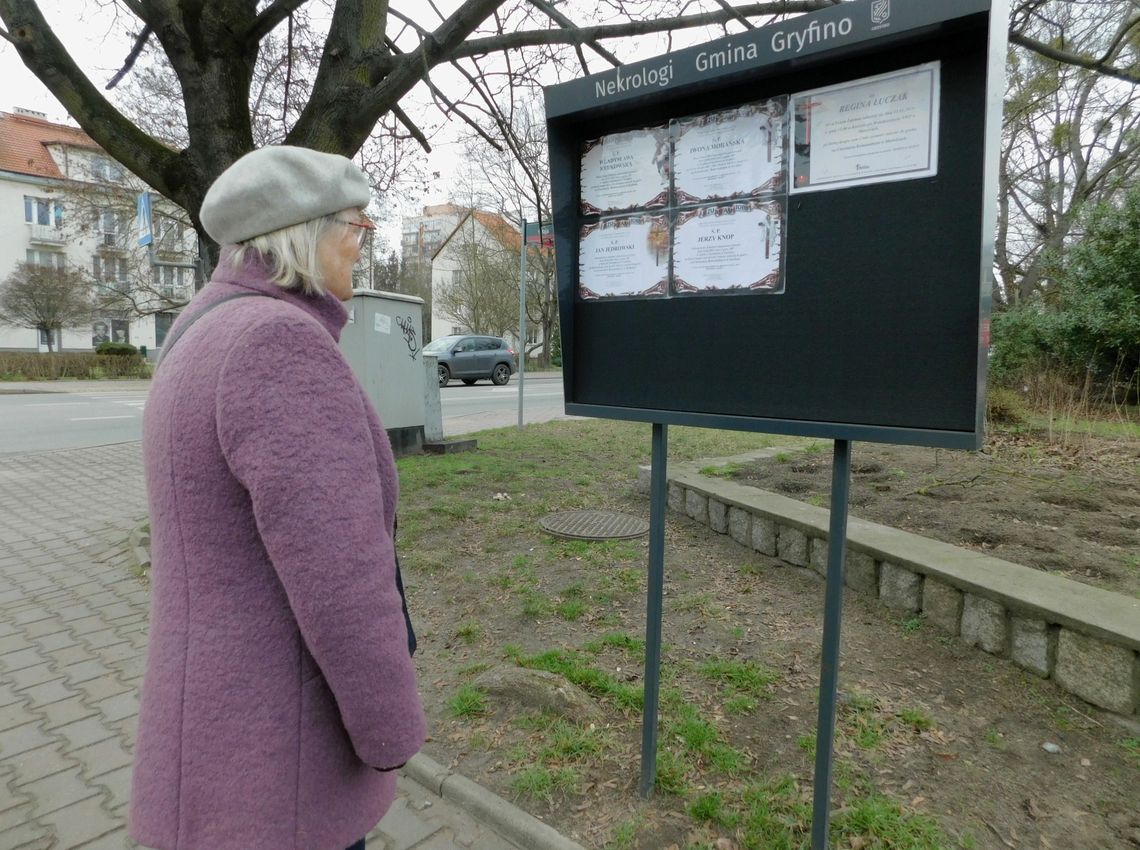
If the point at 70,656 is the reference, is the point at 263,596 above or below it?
above

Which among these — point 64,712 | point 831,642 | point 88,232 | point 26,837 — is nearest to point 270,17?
point 64,712

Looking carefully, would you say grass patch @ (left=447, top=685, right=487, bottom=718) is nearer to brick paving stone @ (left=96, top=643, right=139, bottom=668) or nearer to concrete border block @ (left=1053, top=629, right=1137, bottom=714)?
brick paving stone @ (left=96, top=643, right=139, bottom=668)

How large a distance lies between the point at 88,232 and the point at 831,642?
27.5m

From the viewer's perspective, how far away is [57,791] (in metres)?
2.58

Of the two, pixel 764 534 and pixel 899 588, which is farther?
pixel 764 534

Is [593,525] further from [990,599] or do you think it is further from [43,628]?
[43,628]

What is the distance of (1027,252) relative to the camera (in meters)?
24.1

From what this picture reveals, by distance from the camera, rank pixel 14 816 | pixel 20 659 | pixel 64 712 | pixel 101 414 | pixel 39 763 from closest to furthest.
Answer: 1. pixel 14 816
2. pixel 39 763
3. pixel 64 712
4. pixel 20 659
5. pixel 101 414

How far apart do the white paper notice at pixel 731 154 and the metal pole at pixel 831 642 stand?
0.74m

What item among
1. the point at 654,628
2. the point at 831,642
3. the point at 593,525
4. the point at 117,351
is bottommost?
the point at 593,525

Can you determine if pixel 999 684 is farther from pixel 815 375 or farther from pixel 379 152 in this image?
pixel 379 152

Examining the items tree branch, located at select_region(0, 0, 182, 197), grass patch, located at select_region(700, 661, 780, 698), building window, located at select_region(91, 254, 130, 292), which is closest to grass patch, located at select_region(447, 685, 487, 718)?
grass patch, located at select_region(700, 661, 780, 698)

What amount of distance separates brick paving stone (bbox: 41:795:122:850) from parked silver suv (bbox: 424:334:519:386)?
Answer: 69.0 feet

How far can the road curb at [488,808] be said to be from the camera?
2.19m
